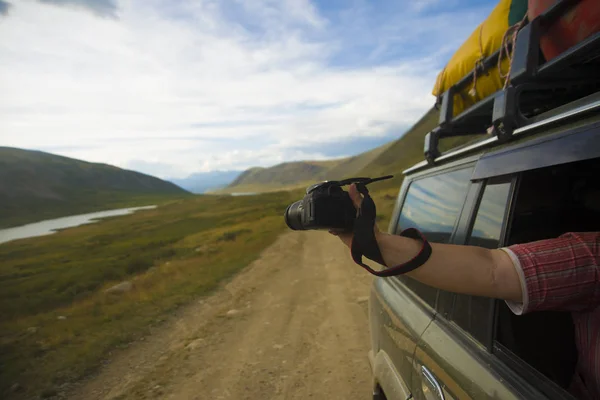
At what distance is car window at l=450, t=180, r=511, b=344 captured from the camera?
1628 mm

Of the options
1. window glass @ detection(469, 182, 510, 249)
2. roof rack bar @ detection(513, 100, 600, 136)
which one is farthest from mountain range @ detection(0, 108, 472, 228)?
roof rack bar @ detection(513, 100, 600, 136)

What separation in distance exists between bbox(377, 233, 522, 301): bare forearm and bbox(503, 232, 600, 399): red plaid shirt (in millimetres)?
A: 35

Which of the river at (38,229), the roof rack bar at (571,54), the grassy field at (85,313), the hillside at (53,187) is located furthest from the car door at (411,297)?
the hillside at (53,187)

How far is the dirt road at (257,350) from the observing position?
466 centimetres

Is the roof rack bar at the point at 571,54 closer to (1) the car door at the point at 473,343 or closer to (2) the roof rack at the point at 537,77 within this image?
(2) the roof rack at the point at 537,77

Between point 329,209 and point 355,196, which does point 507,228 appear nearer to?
point 355,196

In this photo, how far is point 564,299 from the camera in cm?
125

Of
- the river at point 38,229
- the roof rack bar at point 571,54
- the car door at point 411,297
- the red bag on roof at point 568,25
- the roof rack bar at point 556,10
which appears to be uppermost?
the roof rack bar at point 556,10

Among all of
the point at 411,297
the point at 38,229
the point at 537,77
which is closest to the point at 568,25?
the point at 537,77

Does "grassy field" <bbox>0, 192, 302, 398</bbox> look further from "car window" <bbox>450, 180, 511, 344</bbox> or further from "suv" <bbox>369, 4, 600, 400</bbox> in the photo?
"car window" <bbox>450, 180, 511, 344</bbox>

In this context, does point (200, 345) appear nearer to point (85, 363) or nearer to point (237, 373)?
point (237, 373)

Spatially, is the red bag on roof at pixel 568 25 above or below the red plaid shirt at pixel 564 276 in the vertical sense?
above

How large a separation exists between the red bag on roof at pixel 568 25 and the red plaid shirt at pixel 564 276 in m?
0.99

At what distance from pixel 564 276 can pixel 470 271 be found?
0.32 m
